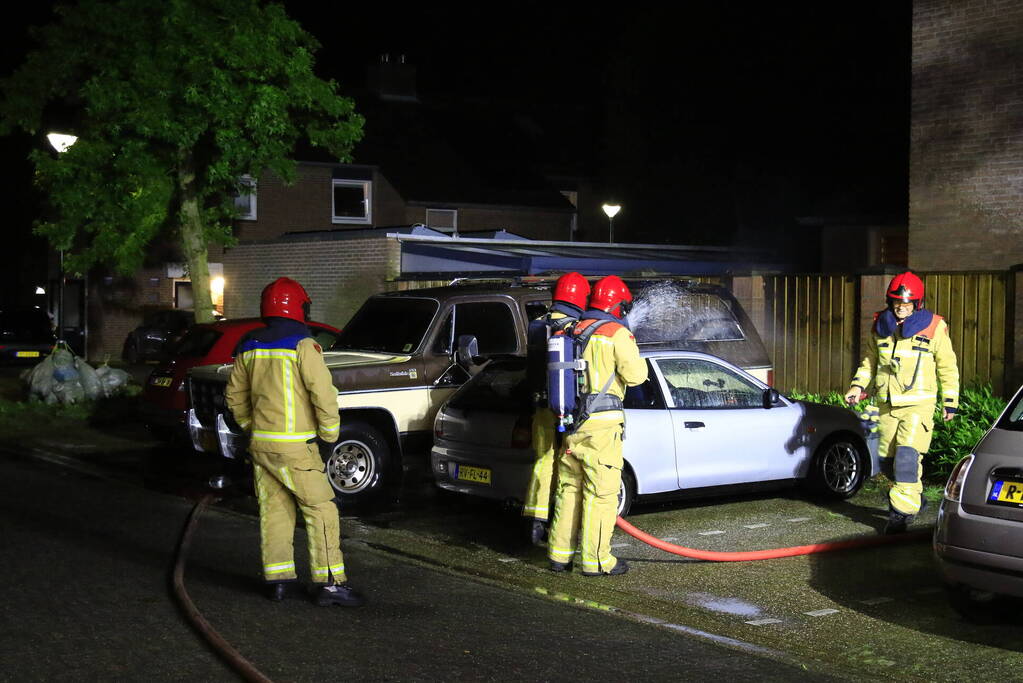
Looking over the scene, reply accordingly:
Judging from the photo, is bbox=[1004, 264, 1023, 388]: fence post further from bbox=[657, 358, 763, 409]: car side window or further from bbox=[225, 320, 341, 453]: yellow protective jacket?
bbox=[225, 320, 341, 453]: yellow protective jacket

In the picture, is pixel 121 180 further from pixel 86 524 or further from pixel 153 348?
pixel 86 524

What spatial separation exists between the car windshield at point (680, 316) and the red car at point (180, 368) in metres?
3.57

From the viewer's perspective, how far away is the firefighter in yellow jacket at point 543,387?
8.04 meters

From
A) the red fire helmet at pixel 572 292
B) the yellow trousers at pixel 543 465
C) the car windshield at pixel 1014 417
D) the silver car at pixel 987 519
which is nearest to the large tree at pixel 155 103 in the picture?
the red fire helmet at pixel 572 292

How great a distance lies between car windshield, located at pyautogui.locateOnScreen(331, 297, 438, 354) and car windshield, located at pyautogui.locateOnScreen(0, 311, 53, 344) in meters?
20.5

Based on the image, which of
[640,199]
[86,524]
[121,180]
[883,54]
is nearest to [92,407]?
[121,180]

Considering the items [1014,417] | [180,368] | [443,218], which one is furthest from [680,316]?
[443,218]

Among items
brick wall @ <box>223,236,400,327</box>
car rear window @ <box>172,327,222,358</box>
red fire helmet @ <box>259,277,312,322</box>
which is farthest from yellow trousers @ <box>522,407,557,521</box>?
brick wall @ <box>223,236,400,327</box>

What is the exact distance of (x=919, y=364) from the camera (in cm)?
882

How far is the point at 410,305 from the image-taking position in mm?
11812

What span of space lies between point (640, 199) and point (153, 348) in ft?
56.2

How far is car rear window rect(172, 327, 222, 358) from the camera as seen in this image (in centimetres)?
1355

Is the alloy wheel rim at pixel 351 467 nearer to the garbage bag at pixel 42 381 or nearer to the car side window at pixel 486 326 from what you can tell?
the car side window at pixel 486 326

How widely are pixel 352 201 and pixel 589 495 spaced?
29769mm
